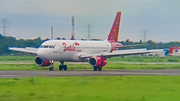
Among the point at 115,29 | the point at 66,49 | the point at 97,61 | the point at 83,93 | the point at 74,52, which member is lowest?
the point at 83,93

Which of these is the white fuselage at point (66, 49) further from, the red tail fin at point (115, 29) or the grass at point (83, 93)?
the grass at point (83, 93)

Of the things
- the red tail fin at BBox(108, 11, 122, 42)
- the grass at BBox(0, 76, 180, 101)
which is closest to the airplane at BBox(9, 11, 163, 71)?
the red tail fin at BBox(108, 11, 122, 42)

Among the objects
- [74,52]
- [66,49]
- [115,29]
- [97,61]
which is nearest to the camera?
[97,61]

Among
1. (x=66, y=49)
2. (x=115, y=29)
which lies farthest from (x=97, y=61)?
(x=115, y=29)

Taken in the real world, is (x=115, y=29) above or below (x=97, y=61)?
above

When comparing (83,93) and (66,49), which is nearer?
(83,93)

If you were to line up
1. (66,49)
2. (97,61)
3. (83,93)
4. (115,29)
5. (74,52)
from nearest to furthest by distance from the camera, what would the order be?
1. (83,93)
2. (97,61)
3. (66,49)
4. (74,52)
5. (115,29)

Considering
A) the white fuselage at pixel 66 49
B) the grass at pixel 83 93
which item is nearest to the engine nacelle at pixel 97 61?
the white fuselage at pixel 66 49

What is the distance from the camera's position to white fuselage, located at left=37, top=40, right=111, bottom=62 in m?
45.2

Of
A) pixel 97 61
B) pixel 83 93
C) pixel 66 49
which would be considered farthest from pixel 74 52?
pixel 83 93

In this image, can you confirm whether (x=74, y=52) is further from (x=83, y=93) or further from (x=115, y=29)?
(x=83, y=93)

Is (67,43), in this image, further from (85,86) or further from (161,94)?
(161,94)

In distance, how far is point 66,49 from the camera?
47.8 metres

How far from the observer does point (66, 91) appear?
2055 cm
